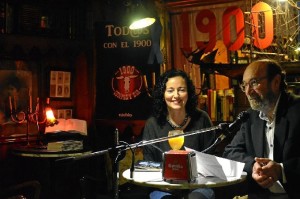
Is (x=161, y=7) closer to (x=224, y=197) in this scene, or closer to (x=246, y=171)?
(x=224, y=197)

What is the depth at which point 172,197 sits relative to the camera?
137 inches

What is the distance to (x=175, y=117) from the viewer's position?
13.4 ft

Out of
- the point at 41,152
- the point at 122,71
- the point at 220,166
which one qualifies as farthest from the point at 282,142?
the point at 122,71

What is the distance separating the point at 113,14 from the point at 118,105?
188cm

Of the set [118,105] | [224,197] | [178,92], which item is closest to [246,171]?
[178,92]

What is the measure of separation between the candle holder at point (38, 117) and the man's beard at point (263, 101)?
3.64 meters

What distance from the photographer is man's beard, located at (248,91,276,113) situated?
313cm

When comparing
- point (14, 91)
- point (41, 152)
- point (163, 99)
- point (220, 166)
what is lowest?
point (41, 152)

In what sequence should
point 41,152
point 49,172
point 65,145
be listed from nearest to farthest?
point 41,152 < point 65,145 < point 49,172

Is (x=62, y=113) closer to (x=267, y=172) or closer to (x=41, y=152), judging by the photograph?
(x=41, y=152)

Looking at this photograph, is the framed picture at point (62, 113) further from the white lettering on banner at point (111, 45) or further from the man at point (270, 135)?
the man at point (270, 135)

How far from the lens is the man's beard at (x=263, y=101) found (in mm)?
3129

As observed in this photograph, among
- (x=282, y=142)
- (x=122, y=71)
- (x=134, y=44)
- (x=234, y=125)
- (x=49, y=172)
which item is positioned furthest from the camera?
(x=122, y=71)

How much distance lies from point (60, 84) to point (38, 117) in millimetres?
724
